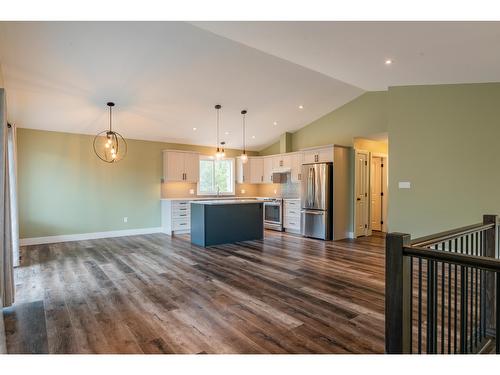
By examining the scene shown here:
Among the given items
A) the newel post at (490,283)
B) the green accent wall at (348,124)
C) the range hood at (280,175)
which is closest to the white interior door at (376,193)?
the green accent wall at (348,124)

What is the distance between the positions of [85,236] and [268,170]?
5023mm

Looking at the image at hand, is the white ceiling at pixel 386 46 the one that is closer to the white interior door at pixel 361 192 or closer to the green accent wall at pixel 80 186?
the white interior door at pixel 361 192

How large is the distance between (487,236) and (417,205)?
2.85 m

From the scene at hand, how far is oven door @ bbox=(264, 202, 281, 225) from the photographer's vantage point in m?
8.15

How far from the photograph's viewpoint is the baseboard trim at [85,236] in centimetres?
625

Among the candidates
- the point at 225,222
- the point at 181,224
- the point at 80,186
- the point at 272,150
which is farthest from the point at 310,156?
the point at 80,186

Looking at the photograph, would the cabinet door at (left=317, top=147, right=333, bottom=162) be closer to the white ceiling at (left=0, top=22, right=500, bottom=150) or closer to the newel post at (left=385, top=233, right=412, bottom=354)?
the white ceiling at (left=0, top=22, right=500, bottom=150)

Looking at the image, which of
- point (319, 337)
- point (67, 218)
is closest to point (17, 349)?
point (319, 337)

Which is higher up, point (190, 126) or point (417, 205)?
point (190, 126)

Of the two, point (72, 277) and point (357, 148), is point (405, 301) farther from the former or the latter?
point (357, 148)

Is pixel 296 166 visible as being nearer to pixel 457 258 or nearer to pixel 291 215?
pixel 291 215

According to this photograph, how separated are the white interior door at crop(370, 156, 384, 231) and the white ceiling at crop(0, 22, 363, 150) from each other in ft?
6.81

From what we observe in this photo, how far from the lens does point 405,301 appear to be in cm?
160
